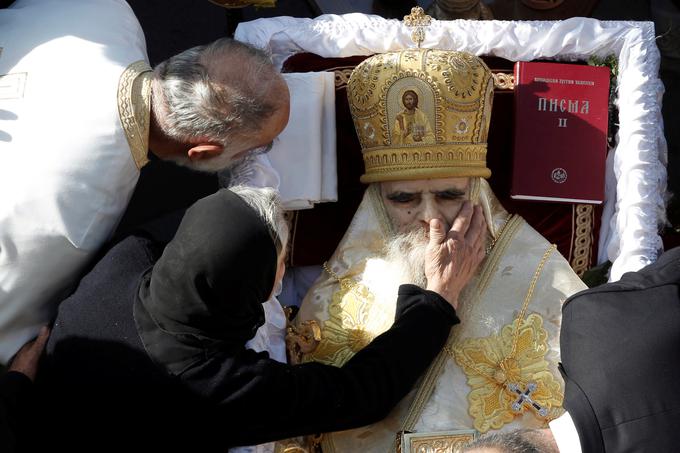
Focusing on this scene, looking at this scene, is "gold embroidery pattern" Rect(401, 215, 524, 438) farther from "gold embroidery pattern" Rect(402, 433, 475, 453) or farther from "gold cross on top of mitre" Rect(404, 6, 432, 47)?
"gold cross on top of mitre" Rect(404, 6, 432, 47)

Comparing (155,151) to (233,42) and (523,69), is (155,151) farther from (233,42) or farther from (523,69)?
(523,69)

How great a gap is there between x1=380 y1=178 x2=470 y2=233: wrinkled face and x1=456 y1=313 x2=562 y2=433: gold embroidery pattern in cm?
46

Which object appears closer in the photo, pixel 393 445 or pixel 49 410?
pixel 49 410

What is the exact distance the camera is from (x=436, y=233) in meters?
3.21

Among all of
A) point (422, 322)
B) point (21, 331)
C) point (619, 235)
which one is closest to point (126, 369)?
point (21, 331)

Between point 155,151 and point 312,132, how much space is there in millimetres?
696

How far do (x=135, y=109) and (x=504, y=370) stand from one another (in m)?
1.58

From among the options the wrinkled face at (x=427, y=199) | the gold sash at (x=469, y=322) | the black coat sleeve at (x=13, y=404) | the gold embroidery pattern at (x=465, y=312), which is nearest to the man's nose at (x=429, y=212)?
the wrinkled face at (x=427, y=199)

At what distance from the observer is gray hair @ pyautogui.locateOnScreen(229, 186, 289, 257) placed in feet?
8.18

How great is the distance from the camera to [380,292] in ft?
10.9

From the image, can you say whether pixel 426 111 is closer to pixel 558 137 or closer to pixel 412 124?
pixel 412 124

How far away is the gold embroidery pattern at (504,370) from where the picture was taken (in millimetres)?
3090

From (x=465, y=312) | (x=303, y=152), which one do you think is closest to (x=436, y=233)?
(x=465, y=312)

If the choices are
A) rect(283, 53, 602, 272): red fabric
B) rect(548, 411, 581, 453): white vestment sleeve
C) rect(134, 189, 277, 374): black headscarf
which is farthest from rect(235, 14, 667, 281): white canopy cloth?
rect(134, 189, 277, 374): black headscarf
